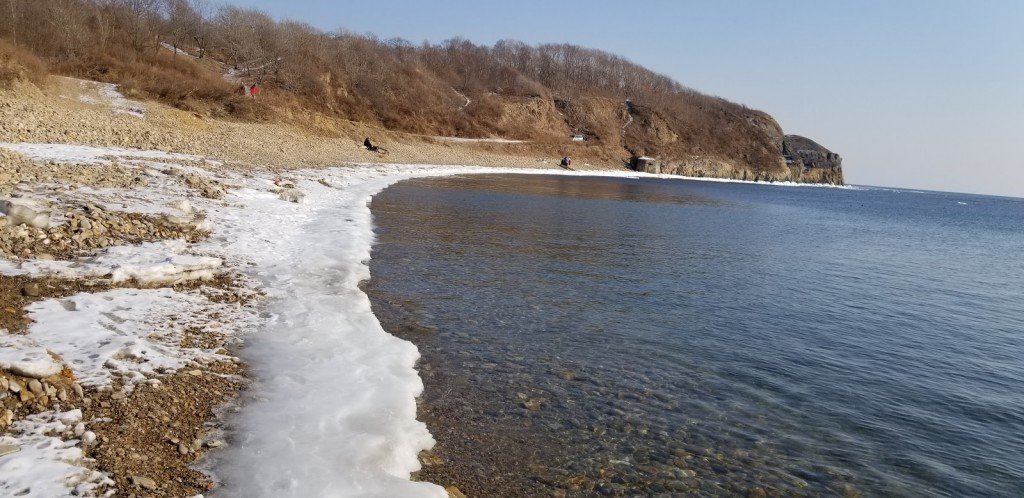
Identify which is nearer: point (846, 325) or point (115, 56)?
point (846, 325)

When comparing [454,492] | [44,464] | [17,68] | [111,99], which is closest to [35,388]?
[44,464]

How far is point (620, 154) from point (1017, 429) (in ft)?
324

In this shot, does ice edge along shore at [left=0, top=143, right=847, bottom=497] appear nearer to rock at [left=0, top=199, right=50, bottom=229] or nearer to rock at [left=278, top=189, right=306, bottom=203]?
rock at [left=0, top=199, right=50, bottom=229]

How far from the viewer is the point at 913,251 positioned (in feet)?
78.5

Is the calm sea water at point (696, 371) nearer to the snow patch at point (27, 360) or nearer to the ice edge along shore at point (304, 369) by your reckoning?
the ice edge along shore at point (304, 369)

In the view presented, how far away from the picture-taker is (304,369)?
6.15 meters

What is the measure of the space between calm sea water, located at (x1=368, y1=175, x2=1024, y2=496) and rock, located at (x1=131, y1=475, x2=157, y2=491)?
1.87 meters

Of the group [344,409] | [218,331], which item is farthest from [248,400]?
[218,331]

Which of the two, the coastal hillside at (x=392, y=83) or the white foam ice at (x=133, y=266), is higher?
the coastal hillside at (x=392, y=83)

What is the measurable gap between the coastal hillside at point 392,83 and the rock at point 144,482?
1153 inches

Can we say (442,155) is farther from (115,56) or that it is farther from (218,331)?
(218,331)

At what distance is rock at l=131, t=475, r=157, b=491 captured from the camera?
3.79m

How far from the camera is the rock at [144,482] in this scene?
149 inches

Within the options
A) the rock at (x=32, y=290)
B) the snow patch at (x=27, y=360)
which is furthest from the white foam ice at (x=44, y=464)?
the rock at (x=32, y=290)
